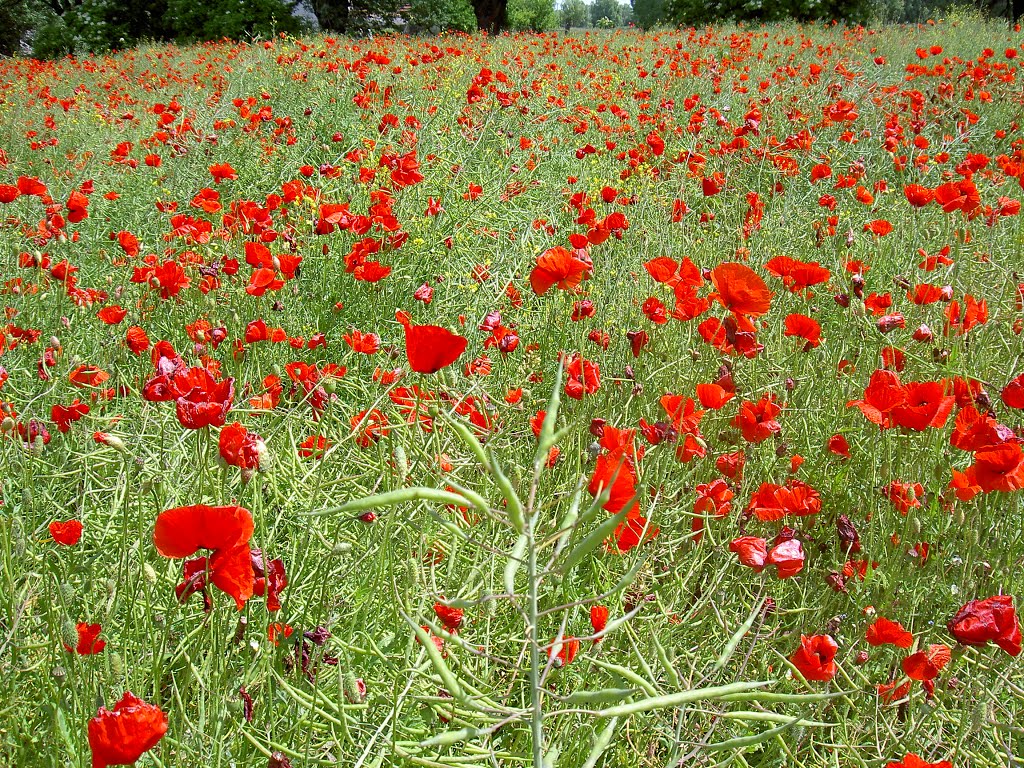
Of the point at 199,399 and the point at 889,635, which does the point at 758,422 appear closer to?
the point at 889,635

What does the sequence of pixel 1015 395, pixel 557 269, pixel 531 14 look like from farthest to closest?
1. pixel 531 14
2. pixel 557 269
3. pixel 1015 395

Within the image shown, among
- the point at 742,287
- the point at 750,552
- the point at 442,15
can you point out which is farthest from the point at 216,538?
the point at 442,15

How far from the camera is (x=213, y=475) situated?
1493 mm

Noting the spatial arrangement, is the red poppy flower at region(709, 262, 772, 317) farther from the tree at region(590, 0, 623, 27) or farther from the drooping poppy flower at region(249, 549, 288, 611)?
the tree at region(590, 0, 623, 27)

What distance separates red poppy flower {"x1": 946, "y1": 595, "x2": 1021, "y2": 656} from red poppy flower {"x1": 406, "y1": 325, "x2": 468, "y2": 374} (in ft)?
2.80

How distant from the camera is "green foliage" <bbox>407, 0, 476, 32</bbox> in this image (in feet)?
71.2

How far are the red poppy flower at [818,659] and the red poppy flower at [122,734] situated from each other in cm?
90

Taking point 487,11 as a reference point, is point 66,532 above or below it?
below

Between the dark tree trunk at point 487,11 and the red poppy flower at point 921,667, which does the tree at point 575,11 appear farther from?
the red poppy flower at point 921,667

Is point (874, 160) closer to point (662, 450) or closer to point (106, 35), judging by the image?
point (662, 450)

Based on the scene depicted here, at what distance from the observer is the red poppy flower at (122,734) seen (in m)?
0.77

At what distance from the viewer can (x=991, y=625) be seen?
108 centimetres

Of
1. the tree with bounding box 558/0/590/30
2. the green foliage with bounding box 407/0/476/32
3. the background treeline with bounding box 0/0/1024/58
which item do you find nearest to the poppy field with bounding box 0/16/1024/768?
the background treeline with bounding box 0/0/1024/58

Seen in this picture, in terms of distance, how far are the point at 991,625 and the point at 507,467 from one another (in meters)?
1.15
